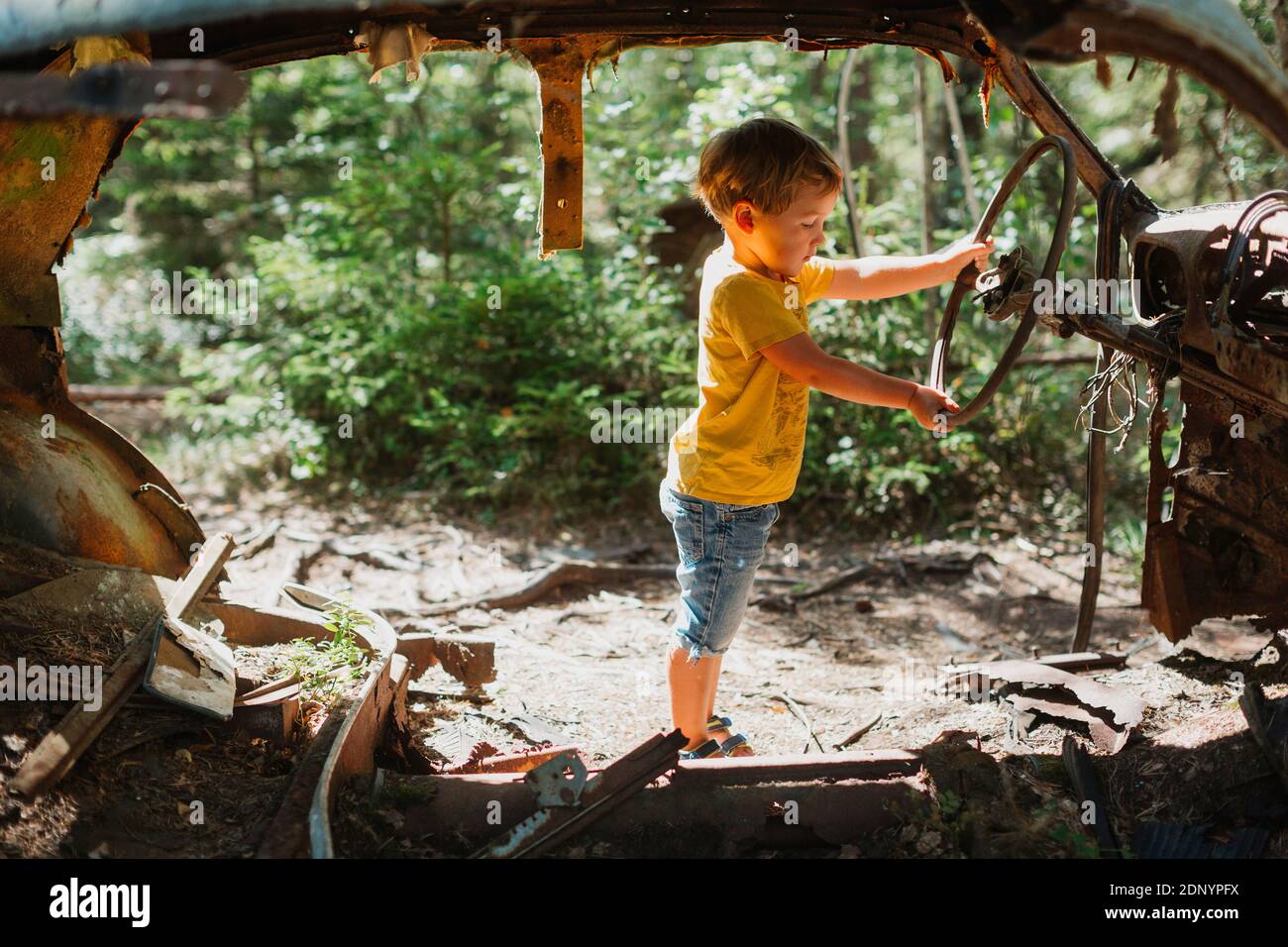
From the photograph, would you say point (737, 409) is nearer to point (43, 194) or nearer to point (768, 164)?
point (768, 164)

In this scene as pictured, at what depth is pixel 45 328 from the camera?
3.86 m

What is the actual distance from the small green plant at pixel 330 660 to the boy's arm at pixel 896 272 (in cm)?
213

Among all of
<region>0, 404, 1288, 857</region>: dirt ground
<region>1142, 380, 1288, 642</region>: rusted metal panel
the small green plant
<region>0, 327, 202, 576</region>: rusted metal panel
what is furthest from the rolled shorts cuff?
<region>0, 327, 202, 576</region>: rusted metal panel

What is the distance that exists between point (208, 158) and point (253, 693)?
9699 mm

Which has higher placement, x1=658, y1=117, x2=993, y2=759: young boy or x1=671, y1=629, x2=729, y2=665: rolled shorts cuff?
x1=658, y1=117, x2=993, y2=759: young boy

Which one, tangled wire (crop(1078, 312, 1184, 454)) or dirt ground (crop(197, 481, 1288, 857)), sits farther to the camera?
tangled wire (crop(1078, 312, 1184, 454))

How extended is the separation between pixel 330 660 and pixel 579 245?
1755 millimetres

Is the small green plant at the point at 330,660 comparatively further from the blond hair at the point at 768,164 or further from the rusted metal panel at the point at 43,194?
the blond hair at the point at 768,164

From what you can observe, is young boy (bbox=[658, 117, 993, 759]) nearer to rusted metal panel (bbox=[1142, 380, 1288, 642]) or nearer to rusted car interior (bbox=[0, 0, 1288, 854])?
rusted car interior (bbox=[0, 0, 1288, 854])

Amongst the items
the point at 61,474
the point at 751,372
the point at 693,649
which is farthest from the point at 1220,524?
the point at 61,474

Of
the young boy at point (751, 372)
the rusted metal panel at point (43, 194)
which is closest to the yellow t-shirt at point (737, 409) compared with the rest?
the young boy at point (751, 372)

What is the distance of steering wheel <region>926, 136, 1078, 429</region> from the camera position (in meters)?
2.92

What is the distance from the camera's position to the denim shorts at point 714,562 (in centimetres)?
332

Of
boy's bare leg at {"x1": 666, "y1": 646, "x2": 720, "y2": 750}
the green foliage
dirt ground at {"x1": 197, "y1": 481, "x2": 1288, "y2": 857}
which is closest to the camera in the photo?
dirt ground at {"x1": 197, "y1": 481, "x2": 1288, "y2": 857}
